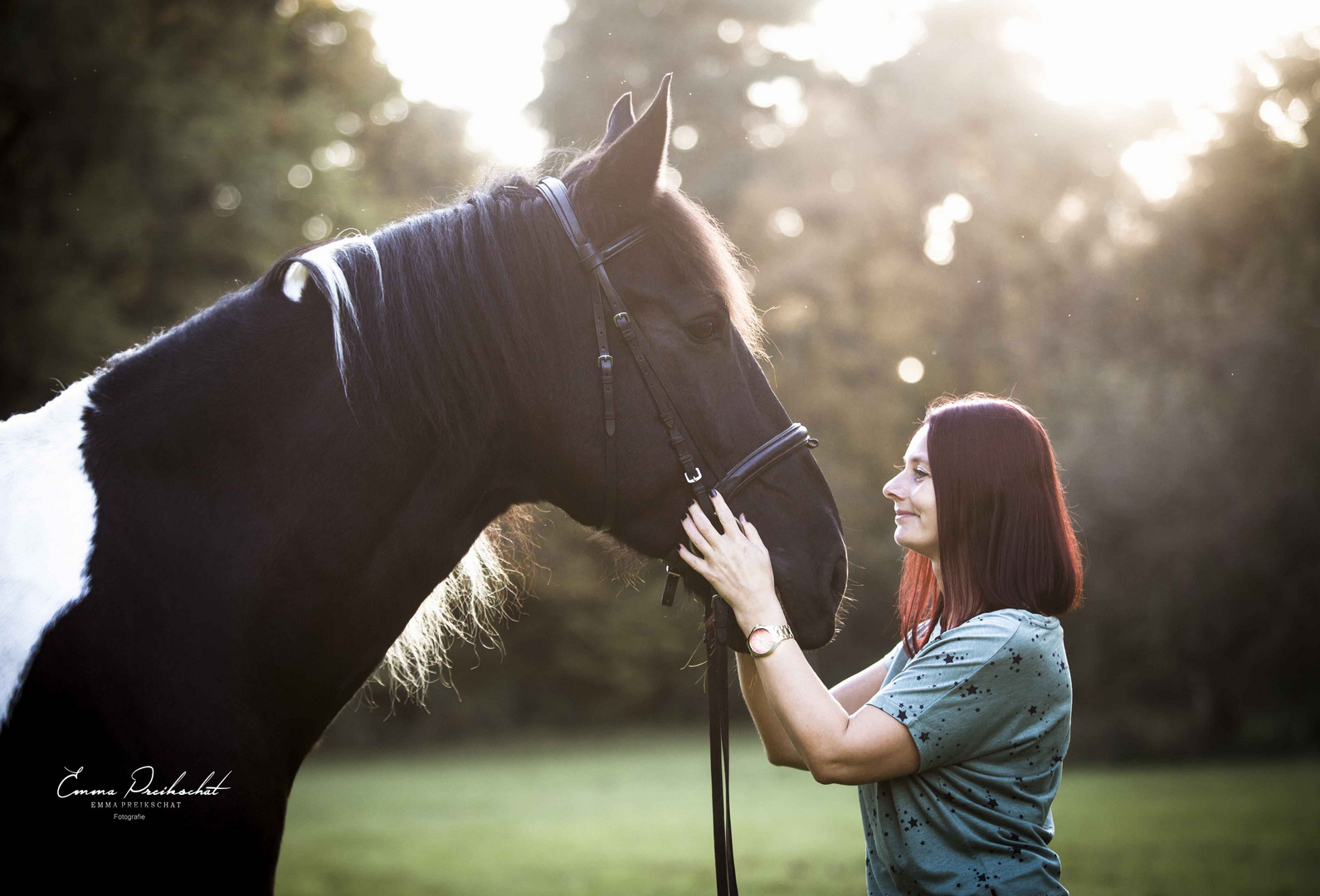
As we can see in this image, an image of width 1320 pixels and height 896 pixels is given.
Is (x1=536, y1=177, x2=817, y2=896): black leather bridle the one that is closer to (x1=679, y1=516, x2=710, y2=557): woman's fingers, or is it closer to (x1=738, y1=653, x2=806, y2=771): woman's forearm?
(x1=679, y1=516, x2=710, y2=557): woman's fingers

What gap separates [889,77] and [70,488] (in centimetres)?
2553

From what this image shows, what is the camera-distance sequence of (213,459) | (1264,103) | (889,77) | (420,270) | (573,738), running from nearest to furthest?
(213,459)
(420,270)
(1264,103)
(573,738)
(889,77)

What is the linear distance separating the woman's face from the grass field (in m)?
6.72

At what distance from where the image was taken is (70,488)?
166 cm

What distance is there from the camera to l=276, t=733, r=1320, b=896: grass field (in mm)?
8609

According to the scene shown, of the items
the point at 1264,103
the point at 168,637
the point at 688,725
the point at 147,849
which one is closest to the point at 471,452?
the point at 168,637

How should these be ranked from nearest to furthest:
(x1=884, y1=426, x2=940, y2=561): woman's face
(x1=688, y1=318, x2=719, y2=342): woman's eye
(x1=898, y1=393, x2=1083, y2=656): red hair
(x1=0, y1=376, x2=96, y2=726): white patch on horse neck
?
1. (x1=0, y1=376, x2=96, y2=726): white patch on horse neck
2. (x1=688, y1=318, x2=719, y2=342): woman's eye
3. (x1=898, y1=393, x2=1083, y2=656): red hair
4. (x1=884, y1=426, x2=940, y2=561): woman's face

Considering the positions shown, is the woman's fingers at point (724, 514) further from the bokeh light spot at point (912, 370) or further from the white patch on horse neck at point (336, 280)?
the bokeh light spot at point (912, 370)

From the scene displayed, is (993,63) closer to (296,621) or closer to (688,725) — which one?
(688,725)

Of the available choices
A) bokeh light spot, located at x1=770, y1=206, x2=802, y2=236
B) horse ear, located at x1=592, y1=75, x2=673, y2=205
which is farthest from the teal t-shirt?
bokeh light spot, located at x1=770, y1=206, x2=802, y2=236

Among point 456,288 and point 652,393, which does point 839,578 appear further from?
point 456,288

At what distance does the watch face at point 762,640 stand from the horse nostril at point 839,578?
0.67ft

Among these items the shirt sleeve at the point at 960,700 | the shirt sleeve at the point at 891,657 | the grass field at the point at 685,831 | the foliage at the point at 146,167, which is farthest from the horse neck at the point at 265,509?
the foliage at the point at 146,167

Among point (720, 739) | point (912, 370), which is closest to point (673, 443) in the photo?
point (720, 739)
